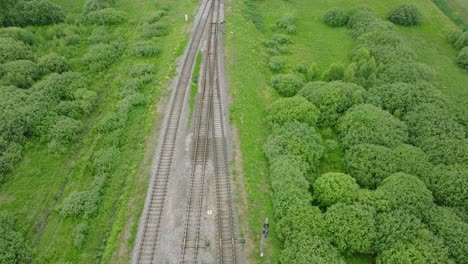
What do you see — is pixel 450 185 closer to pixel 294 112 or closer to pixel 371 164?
pixel 371 164

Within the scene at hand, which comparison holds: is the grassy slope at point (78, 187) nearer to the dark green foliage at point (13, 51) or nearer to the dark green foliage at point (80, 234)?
the dark green foliage at point (80, 234)

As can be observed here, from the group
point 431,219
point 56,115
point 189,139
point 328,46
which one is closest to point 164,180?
point 189,139

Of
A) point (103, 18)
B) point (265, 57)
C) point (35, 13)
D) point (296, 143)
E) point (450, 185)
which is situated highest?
point (35, 13)

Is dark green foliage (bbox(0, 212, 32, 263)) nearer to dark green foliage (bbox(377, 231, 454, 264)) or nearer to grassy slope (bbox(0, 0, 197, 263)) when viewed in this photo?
grassy slope (bbox(0, 0, 197, 263))

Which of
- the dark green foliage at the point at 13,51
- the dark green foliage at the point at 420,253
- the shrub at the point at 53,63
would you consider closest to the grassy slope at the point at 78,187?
the shrub at the point at 53,63

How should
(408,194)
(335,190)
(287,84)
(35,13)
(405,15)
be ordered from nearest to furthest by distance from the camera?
(408,194) → (335,190) → (287,84) → (35,13) → (405,15)

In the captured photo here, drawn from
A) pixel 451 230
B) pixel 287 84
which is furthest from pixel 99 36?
pixel 451 230
